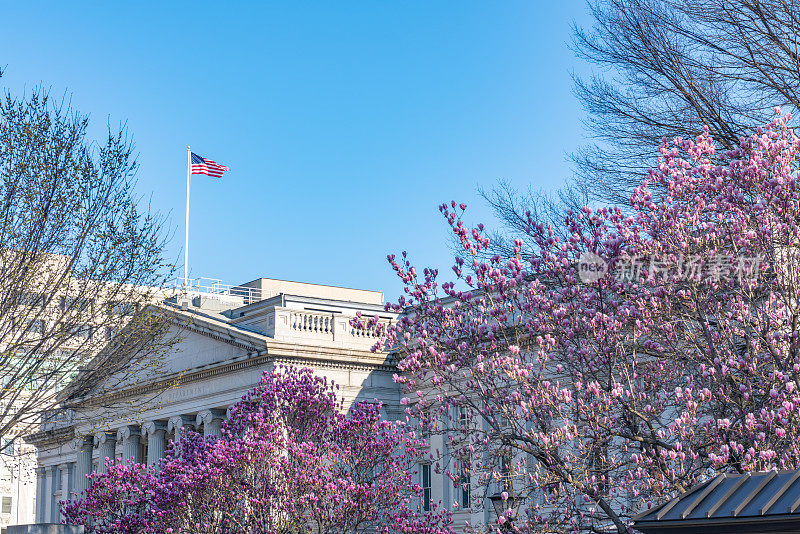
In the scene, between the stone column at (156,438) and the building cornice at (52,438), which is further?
the building cornice at (52,438)

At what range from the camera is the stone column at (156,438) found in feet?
137

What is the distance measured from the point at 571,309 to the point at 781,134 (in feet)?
12.6

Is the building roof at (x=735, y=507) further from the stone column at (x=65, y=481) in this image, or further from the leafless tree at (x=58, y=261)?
the stone column at (x=65, y=481)

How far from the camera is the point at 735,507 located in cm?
754

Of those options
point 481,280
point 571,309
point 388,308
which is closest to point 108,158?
point 388,308

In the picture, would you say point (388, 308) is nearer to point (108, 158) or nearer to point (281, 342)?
point (108, 158)

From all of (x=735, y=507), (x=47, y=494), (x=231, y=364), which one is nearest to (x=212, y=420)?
(x=231, y=364)

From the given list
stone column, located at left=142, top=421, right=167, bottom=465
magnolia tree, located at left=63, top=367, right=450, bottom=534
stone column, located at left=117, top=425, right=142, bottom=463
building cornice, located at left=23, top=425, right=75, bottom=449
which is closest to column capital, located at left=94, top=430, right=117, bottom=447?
stone column, located at left=117, top=425, right=142, bottom=463

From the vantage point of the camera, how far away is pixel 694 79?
70.4 ft

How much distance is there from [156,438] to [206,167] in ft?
42.5

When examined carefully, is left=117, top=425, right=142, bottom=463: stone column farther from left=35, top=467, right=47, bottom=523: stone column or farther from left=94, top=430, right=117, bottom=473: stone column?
left=35, top=467, right=47, bottom=523: stone column

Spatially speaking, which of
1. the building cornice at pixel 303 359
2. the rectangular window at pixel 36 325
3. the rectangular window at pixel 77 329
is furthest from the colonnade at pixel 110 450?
the rectangular window at pixel 77 329

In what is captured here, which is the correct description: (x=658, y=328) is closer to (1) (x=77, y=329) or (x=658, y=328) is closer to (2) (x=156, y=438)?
(1) (x=77, y=329)

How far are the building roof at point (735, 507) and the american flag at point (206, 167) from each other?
137 feet
